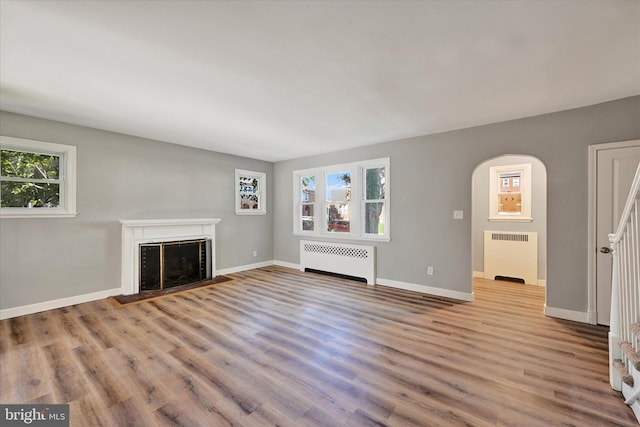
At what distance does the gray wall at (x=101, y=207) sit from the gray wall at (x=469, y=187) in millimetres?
2485

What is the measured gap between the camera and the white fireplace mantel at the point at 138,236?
419 centimetres

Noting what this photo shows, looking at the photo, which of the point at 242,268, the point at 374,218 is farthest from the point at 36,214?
the point at 374,218

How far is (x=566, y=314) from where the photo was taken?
323 centimetres

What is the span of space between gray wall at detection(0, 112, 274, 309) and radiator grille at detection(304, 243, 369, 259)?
172 cm

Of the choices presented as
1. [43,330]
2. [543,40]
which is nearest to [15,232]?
[43,330]

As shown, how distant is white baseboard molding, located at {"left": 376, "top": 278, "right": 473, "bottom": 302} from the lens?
3.93 meters

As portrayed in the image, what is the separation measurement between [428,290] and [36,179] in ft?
19.1

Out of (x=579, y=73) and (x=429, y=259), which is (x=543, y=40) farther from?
(x=429, y=259)

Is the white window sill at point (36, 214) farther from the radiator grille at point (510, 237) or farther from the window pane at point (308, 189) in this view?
the radiator grille at point (510, 237)

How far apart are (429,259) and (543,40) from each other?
3.07 metres

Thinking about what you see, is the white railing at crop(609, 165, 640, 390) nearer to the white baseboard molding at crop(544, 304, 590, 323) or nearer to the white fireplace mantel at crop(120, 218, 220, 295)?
the white baseboard molding at crop(544, 304, 590, 323)

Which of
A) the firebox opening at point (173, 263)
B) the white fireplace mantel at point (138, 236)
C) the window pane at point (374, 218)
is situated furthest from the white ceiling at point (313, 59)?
the firebox opening at point (173, 263)

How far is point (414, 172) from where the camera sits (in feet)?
14.4

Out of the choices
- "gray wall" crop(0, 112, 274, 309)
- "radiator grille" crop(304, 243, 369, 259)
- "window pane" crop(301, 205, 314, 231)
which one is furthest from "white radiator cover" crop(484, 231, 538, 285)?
"gray wall" crop(0, 112, 274, 309)
